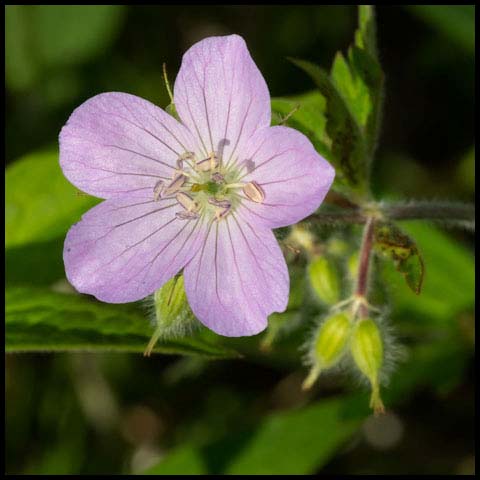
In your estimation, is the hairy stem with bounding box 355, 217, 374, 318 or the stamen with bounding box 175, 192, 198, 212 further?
the hairy stem with bounding box 355, 217, 374, 318

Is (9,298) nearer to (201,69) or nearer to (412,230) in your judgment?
(201,69)

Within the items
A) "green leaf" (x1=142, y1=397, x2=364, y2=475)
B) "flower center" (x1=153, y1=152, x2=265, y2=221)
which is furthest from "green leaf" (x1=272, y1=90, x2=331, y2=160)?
"green leaf" (x1=142, y1=397, x2=364, y2=475)

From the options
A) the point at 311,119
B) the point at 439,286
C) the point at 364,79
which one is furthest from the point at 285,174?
the point at 439,286

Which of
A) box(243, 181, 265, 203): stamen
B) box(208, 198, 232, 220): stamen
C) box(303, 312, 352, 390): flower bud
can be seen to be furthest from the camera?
box(303, 312, 352, 390): flower bud

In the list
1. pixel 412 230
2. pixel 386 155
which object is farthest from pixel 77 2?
pixel 412 230

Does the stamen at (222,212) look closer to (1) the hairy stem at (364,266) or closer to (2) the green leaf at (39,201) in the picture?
(1) the hairy stem at (364,266)

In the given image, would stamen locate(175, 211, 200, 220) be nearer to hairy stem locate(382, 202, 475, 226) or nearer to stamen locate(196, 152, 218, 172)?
stamen locate(196, 152, 218, 172)
